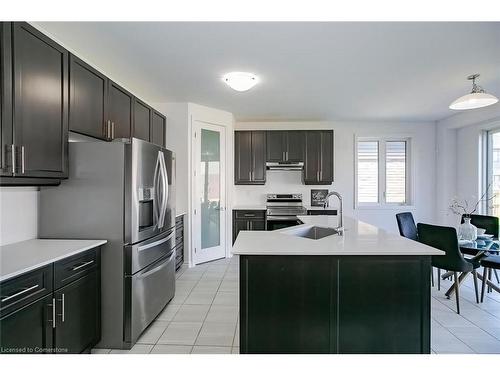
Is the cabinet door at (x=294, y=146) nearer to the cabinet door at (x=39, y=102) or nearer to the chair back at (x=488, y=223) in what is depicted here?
the chair back at (x=488, y=223)

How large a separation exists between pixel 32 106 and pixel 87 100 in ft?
1.96

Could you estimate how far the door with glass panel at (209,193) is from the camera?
173 inches

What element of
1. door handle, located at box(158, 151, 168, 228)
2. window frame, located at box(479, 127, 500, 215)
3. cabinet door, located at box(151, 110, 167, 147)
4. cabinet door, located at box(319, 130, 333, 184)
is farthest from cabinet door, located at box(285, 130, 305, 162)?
door handle, located at box(158, 151, 168, 228)

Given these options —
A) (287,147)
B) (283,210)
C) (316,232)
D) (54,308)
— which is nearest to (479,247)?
(316,232)

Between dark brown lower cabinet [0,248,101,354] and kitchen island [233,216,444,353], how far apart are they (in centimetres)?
111

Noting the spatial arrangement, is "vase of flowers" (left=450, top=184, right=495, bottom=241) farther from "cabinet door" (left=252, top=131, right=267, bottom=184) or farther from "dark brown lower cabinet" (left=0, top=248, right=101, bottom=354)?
"dark brown lower cabinet" (left=0, top=248, right=101, bottom=354)

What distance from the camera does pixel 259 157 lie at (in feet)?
17.4

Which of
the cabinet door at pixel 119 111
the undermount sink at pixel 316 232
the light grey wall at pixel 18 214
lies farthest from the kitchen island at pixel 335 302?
the cabinet door at pixel 119 111

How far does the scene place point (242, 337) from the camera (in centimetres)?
177

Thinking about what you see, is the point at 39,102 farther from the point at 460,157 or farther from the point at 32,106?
the point at 460,157

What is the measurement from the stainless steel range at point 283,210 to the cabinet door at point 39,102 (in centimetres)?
344

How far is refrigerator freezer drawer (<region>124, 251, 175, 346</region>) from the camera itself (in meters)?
2.16
